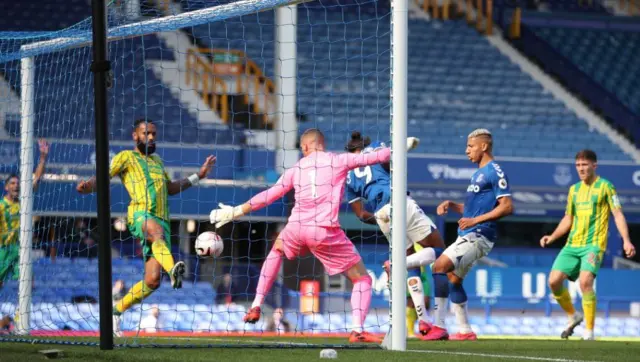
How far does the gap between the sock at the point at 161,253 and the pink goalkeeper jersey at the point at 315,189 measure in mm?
1095

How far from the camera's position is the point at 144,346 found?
25.1ft

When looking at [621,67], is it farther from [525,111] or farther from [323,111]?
[323,111]

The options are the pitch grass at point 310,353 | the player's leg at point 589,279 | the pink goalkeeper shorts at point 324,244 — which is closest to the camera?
the pitch grass at point 310,353

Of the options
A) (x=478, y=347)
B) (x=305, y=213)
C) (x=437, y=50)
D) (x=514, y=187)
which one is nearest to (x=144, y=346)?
(x=305, y=213)

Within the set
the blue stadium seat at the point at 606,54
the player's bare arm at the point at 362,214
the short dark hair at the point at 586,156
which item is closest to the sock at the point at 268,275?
the player's bare arm at the point at 362,214

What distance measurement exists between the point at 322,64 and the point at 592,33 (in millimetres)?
7407

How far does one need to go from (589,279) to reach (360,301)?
9.01ft

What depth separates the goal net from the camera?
1057cm

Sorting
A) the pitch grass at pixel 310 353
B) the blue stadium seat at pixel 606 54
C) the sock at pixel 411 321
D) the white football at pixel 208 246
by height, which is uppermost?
the blue stadium seat at pixel 606 54

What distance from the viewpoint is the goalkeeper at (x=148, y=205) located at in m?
9.23

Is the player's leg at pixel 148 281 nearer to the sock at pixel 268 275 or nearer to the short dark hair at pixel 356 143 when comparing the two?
the sock at pixel 268 275

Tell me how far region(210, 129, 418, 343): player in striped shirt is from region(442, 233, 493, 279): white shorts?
0.91 metres

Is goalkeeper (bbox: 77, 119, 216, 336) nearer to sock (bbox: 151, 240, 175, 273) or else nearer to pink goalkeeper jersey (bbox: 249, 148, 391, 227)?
sock (bbox: 151, 240, 175, 273)

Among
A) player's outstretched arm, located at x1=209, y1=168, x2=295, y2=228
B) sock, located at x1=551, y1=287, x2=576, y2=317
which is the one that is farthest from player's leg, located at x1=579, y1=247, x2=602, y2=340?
player's outstretched arm, located at x1=209, y1=168, x2=295, y2=228
